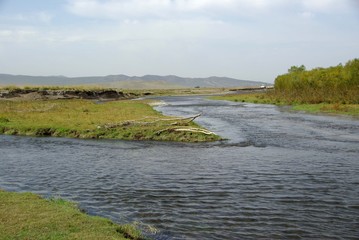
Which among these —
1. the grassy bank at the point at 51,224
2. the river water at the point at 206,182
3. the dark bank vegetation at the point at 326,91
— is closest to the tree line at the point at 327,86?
the dark bank vegetation at the point at 326,91

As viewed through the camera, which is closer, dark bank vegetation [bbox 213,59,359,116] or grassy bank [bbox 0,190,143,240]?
grassy bank [bbox 0,190,143,240]

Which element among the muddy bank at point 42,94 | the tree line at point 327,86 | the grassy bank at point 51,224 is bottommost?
the grassy bank at point 51,224

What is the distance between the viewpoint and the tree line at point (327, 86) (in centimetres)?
7269

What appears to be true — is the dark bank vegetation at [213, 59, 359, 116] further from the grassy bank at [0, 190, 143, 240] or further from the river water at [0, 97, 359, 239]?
the grassy bank at [0, 190, 143, 240]

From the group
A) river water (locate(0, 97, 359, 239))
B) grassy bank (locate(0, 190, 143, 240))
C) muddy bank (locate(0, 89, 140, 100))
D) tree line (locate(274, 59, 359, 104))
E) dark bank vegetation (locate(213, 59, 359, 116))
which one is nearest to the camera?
grassy bank (locate(0, 190, 143, 240))

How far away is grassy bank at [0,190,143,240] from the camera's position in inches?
405

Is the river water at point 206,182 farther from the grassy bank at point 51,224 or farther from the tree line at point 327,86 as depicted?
the tree line at point 327,86

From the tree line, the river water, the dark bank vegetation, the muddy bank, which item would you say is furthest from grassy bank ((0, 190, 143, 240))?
the muddy bank

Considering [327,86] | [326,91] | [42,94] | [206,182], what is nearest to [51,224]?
[206,182]

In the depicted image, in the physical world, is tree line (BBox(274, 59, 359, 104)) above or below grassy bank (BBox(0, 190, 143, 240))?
above

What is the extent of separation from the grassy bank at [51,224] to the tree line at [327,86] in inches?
2522

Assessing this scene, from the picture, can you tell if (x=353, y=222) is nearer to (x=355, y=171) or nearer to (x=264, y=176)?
(x=264, y=176)

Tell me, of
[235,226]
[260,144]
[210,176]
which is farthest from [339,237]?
[260,144]

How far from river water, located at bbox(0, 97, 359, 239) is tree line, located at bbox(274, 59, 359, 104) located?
44.0 meters
